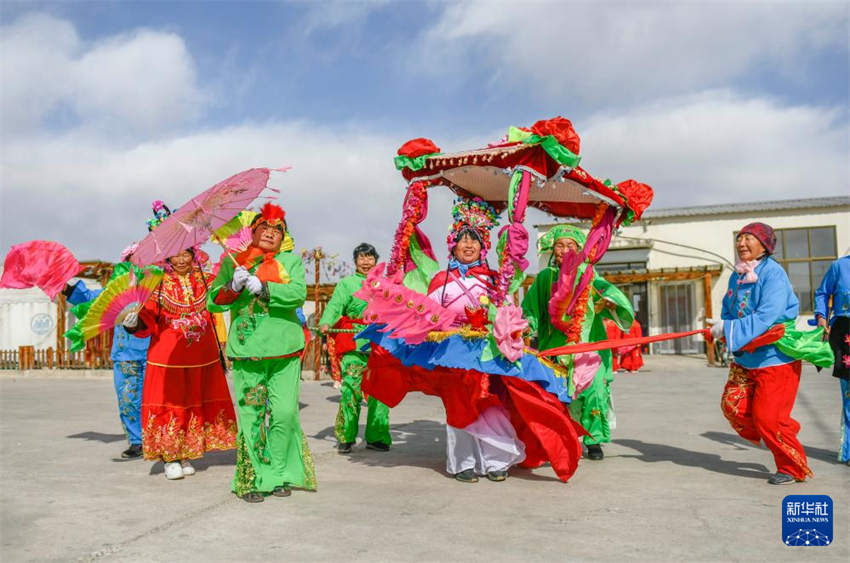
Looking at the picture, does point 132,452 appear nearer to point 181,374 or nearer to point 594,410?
point 181,374

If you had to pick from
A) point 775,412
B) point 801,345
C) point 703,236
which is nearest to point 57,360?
point 775,412

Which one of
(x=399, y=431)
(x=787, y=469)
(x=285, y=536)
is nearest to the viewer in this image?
(x=285, y=536)

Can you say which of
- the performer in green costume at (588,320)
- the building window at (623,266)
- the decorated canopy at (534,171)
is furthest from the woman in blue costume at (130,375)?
the building window at (623,266)

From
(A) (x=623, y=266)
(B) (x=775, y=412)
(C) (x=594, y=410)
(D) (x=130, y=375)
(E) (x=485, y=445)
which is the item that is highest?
(A) (x=623, y=266)

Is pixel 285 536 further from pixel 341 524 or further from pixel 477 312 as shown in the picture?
pixel 477 312

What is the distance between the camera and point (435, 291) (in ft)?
18.3

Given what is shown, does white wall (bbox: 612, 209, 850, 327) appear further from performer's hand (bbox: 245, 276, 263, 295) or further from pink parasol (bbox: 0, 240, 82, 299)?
performer's hand (bbox: 245, 276, 263, 295)

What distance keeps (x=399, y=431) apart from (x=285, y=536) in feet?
13.9

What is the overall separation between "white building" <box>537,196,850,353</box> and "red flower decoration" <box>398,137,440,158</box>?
1764 cm

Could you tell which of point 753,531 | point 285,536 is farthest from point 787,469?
point 285,536

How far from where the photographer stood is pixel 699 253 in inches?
953

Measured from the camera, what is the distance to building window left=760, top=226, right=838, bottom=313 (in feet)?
76.8

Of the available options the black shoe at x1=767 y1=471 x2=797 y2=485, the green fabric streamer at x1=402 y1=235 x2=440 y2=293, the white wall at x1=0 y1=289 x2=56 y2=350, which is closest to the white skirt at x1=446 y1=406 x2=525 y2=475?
the green fabric streamer at x1=402 y1=235 x2=440 y2=293

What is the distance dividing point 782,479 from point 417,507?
266 cm
